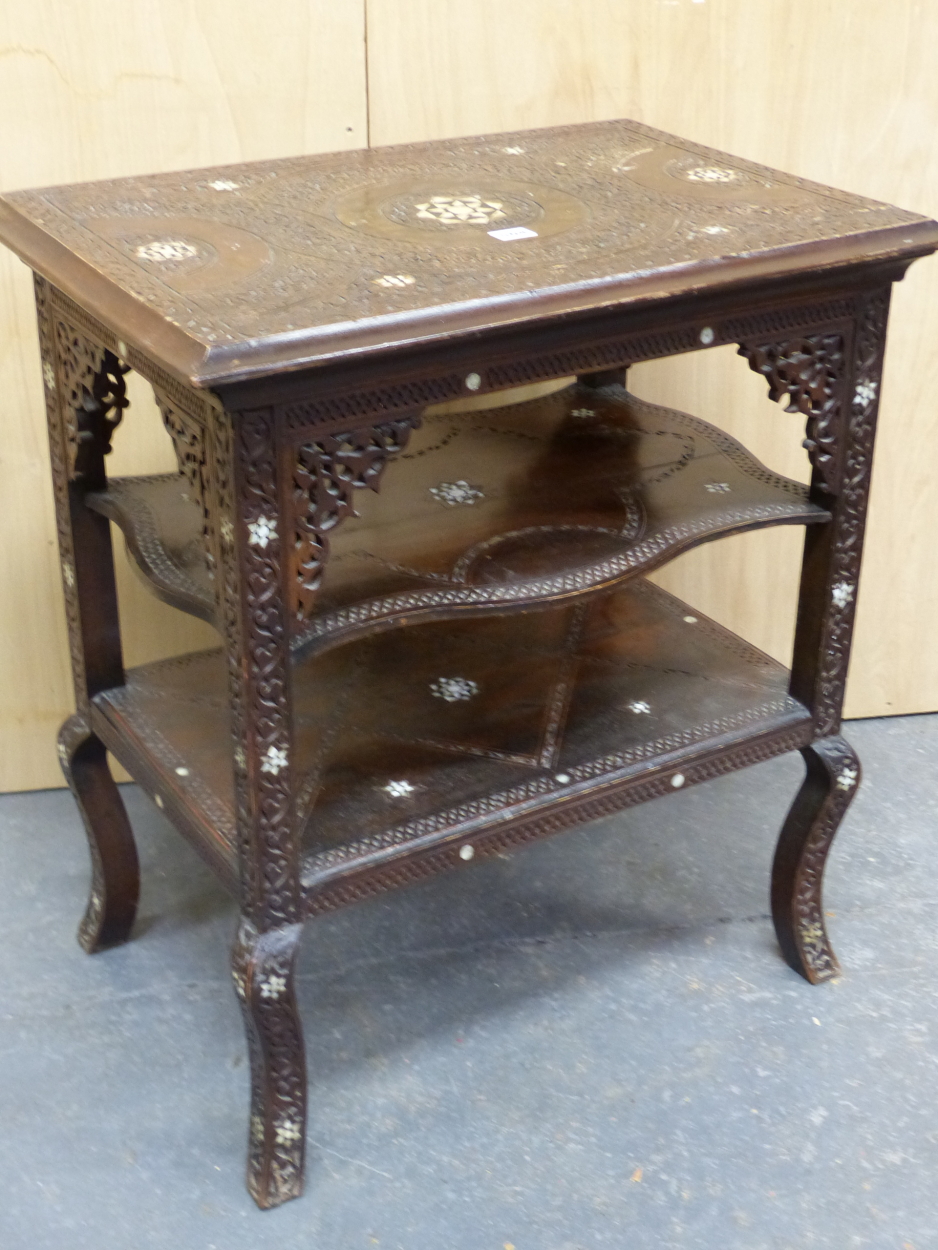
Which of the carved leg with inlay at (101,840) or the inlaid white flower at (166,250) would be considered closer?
the inlaid white flower at (166,250)

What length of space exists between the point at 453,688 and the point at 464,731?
0.09m

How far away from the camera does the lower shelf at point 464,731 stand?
1551 mm

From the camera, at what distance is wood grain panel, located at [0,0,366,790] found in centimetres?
182

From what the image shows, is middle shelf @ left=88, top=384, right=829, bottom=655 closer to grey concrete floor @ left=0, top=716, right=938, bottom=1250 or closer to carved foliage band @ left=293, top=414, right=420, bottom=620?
carved foliage band @ left=293, top=414, right=420, bottom=620

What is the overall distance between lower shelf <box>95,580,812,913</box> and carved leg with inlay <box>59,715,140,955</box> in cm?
9

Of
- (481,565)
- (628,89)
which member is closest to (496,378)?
(481,565)

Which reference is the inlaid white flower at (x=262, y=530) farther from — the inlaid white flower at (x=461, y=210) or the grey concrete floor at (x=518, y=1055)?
the grey concrete floor at (x=518, y=1055)

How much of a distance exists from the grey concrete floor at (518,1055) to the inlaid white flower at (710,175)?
945 mm

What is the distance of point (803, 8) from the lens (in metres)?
1.98

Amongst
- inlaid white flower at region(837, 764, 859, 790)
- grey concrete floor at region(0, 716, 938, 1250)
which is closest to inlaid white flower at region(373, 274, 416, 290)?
inlaid white flower at region(837, 764, 859, 790)

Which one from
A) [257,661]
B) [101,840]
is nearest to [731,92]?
[257,661]

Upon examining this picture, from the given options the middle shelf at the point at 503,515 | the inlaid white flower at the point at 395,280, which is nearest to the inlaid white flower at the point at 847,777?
the middle shelf at the point at 503,515

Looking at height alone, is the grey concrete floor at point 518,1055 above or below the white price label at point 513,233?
below

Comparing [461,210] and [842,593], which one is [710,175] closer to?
[461,210]
